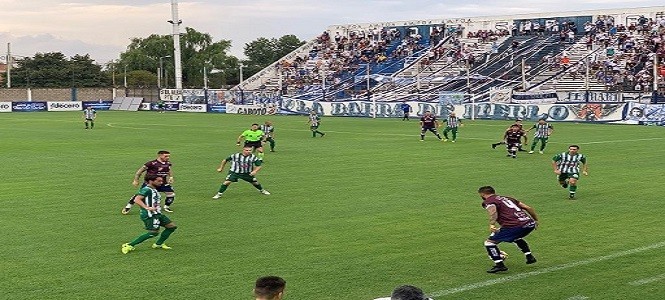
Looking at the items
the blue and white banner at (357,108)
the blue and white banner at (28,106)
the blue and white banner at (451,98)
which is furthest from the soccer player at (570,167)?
the blue and white banner at (28,106)

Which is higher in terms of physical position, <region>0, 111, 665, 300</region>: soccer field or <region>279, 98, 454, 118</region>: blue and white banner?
<region>279, 98, 454, 118</region>: blue and white banner

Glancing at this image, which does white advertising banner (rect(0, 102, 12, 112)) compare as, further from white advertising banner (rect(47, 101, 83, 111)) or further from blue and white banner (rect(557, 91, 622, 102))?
blue and white banner (rect(557, 91, 622, 102))

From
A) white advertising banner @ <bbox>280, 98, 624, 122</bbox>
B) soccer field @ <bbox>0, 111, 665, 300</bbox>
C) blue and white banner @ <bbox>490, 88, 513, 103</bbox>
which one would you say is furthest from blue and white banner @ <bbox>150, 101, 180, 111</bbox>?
soccer field @ <bbox>0, 111, 665, 300</bbox>

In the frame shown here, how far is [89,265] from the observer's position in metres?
14.1

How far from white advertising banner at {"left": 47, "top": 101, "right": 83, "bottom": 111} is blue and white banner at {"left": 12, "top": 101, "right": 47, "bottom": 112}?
0.67m

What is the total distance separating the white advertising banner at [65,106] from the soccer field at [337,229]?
6545 centimetres

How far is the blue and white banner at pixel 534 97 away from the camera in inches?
2500

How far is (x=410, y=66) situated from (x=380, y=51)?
6.83m

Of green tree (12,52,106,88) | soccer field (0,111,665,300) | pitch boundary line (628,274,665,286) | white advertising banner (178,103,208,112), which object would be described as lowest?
pitch boundary line (628,274,665,286)

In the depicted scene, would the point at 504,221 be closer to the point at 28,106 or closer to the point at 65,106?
the point at 28,106

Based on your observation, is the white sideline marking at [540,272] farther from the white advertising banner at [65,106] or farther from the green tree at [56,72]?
the green tree at [56,72]

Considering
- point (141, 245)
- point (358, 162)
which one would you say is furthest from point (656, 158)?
point (141, 245)

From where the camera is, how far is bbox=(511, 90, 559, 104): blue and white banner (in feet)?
208

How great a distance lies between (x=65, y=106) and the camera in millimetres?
→ 99000
